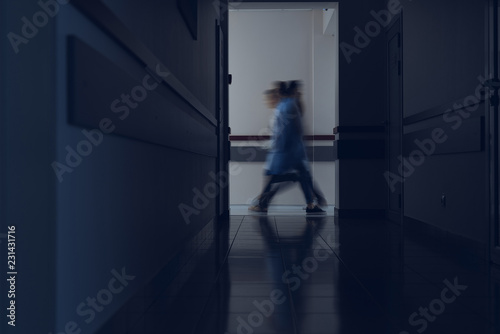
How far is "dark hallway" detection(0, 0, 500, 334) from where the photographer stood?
1234 mm

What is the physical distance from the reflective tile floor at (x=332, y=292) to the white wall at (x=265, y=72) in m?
4.48

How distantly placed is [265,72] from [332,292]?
6.54 metres

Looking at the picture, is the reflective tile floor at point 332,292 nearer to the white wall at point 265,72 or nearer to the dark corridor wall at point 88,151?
the dark corridor wall at point 88,151

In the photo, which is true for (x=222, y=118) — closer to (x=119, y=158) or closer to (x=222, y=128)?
(x=222, y=128)

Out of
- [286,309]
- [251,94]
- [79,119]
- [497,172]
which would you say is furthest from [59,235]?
[251,94]

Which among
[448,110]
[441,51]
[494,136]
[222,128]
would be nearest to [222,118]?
[222,128]

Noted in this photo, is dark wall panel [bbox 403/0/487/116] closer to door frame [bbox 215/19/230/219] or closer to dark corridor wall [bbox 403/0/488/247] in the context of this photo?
dark corridor wall [bbox 403/0/488/247]

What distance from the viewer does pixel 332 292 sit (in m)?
2.56

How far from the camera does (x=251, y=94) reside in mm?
8766

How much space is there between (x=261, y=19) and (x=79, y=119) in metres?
7.74

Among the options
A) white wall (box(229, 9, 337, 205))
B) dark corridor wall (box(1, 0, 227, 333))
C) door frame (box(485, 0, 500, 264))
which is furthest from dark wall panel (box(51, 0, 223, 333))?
white wall (box(229, 9, 337, 205))

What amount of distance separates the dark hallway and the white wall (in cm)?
183

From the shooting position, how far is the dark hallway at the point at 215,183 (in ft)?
4.05

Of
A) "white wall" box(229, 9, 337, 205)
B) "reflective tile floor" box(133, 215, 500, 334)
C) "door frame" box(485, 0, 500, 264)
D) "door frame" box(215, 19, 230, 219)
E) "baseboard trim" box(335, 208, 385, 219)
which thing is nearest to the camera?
"reflective tile floor" box(133, 215, 500, 334)
